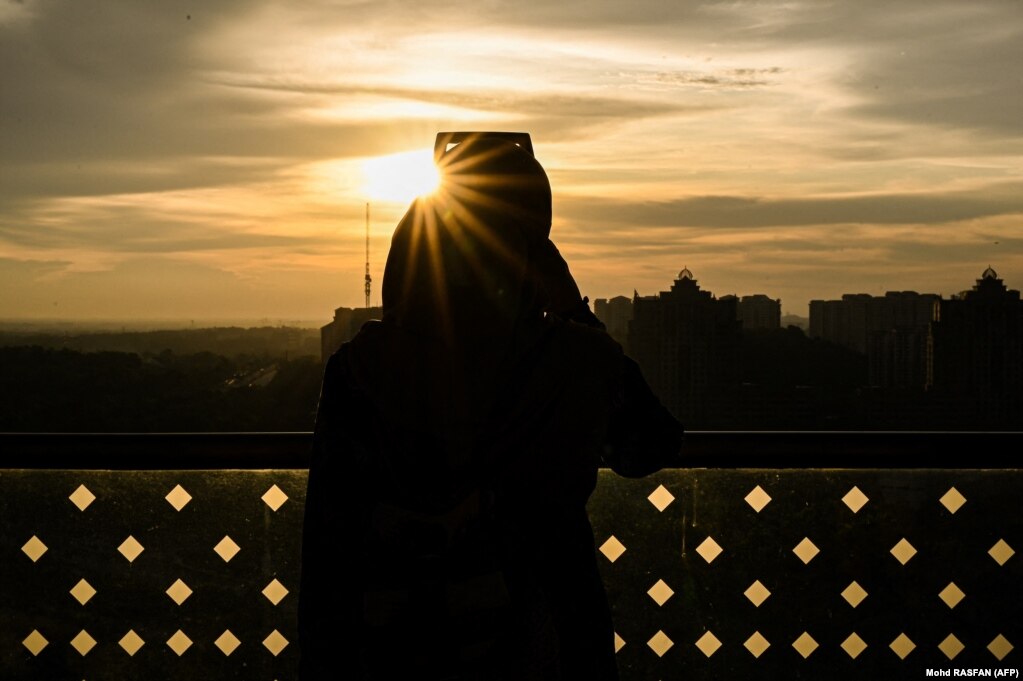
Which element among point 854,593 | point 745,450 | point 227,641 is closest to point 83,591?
point 227,641

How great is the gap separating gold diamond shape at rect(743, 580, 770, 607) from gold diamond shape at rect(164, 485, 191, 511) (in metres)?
1.36

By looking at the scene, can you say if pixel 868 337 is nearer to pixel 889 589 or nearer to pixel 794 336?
pixel 794 336

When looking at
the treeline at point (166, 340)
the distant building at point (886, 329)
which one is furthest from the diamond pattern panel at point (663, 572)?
the distant building at point (886, 329)

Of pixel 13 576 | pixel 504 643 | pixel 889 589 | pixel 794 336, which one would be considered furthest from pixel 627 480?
pixel 794 336

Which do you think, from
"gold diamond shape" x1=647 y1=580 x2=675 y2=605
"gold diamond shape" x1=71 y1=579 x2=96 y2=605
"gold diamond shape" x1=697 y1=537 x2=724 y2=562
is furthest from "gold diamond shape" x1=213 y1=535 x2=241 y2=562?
"gold diamond shape" x1=697 y1=537 x2=724 y2=562

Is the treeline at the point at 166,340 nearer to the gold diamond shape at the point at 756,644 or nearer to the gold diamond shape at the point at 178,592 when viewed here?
the gold diamond shape at the point at 178,592

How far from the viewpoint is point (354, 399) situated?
131cm

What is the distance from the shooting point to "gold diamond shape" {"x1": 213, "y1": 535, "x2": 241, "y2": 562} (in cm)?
245

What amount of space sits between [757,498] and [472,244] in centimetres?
131

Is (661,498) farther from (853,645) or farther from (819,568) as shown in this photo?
(853,645)

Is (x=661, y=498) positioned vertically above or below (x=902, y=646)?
above

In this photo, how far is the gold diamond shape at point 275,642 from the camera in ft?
8.06

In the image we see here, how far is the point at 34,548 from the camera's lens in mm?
2486

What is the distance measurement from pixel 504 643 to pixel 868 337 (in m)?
40.4
